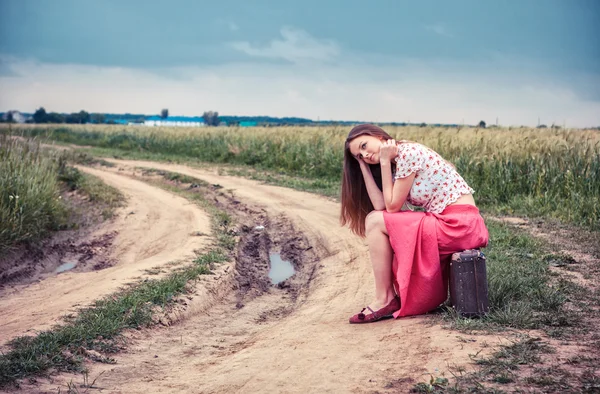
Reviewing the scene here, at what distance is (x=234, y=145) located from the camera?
920 inches

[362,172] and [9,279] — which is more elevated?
[362,172]

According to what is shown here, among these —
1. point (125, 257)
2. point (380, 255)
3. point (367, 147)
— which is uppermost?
point (367, 147)

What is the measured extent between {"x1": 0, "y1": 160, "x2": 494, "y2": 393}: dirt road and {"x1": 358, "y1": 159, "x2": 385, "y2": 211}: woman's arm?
100cm

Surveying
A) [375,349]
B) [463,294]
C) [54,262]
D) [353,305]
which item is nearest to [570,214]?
[353,305]

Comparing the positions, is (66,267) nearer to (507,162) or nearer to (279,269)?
(279,269)

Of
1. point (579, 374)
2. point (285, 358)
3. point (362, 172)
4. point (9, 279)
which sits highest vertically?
point (362, 172)

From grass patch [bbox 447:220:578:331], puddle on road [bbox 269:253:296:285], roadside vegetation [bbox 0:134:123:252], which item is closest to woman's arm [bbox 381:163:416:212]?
grass patch [bbox 447:220:578:331]

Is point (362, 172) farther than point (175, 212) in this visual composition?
No

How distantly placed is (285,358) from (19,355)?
6.76 ft

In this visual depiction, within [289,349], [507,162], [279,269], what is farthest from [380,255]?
[507,162]

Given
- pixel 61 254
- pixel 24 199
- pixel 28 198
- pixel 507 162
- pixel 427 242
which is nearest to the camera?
pixel 427 242

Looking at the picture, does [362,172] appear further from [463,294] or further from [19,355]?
[19,355]

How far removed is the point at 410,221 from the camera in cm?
541

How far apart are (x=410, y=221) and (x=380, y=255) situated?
1.39 ft
